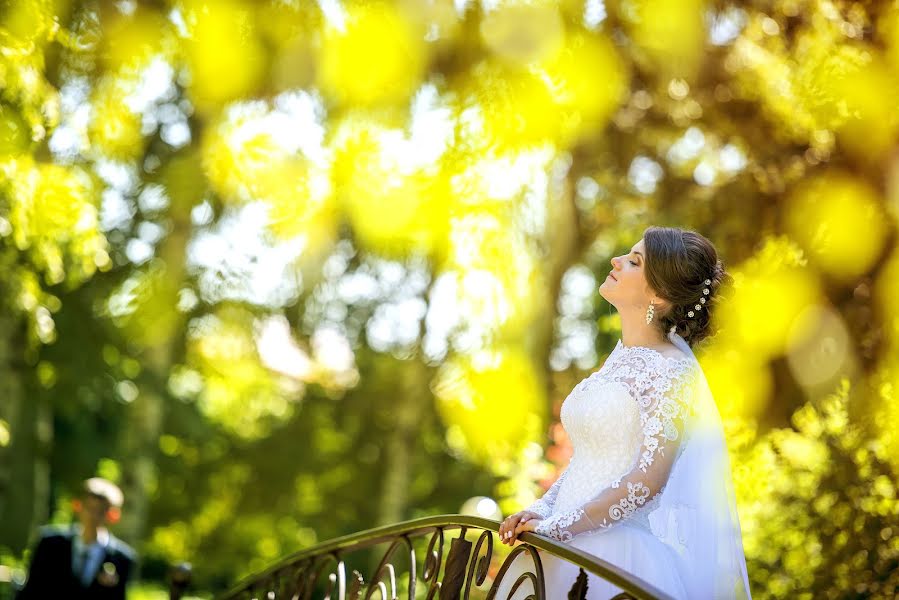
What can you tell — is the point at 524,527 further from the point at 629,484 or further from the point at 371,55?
the point at 371,55

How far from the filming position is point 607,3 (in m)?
5.32

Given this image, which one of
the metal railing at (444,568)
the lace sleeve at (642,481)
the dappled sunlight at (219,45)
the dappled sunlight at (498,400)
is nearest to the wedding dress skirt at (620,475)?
the lace sleeve at (642,481)

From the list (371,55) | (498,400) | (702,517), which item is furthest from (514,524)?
(498,400)

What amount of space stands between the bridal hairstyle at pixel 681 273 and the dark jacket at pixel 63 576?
13.7 feet

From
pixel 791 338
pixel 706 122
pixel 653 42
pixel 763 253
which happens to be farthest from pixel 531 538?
pixel 706 122

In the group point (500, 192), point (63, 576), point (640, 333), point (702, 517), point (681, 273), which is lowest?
point (702, 517)

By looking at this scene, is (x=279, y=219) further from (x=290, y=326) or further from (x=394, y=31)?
(x=290, y=326)

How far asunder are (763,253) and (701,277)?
2.05 m

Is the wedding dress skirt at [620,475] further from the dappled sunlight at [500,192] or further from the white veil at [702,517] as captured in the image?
the dappled sunlight at [500,192]

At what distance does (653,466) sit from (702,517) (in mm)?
232

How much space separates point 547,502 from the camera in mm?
3086

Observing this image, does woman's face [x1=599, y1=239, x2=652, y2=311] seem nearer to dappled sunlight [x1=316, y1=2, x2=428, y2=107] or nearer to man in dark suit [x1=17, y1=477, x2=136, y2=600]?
dappled sunlight [x1=316, y1=2, x2=428, y2=107]

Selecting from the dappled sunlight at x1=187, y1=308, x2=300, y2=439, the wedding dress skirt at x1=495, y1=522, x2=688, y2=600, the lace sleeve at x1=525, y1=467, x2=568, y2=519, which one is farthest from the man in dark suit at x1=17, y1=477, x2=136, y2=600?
the wedding dress skirt at x1=495, y1=522, x2=688, y2=600

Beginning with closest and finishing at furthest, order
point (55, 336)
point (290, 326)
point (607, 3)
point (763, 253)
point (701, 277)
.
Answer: point (701, 277) → point (763, 253) → point (607, 3) → point (55, 336) → point (290, 326)
